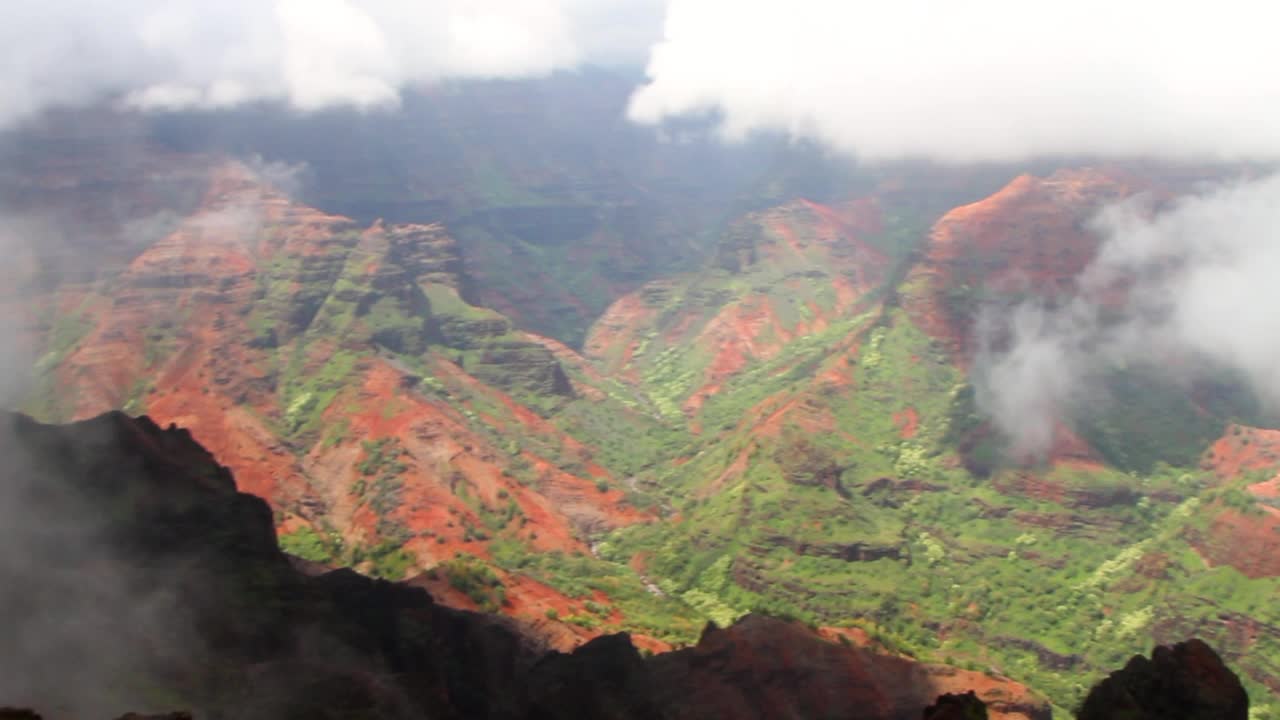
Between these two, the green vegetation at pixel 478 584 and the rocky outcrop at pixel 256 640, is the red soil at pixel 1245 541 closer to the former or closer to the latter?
the rocky outcrop at pixel 256 640

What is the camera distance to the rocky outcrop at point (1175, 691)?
46.1 metres

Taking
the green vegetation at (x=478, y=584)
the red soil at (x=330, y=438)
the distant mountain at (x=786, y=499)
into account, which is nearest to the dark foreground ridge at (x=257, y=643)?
the green vegetation at (x=478, y=584)

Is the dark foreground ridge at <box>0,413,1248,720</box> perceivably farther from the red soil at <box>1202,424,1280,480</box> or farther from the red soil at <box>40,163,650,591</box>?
the red soil at <box>1202,424,1280,480</box>

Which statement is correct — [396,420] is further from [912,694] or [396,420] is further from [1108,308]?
[1108,308]

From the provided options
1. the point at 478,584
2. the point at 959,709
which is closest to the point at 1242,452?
the point at 478,584

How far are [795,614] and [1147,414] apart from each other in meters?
78.8

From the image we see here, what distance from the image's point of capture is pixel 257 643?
7081cm

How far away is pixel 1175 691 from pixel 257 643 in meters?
55.6

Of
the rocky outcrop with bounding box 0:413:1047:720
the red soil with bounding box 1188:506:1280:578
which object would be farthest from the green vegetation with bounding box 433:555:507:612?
the red soil with bounding box 1188:506:1280:578

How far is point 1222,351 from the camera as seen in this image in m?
181

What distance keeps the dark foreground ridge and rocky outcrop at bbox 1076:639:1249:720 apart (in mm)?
219

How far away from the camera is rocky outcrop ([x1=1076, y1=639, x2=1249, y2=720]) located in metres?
46.1

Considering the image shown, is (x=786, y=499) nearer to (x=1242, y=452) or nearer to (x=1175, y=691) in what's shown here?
(x=1242, y=452)

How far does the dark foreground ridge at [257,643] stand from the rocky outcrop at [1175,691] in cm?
22
